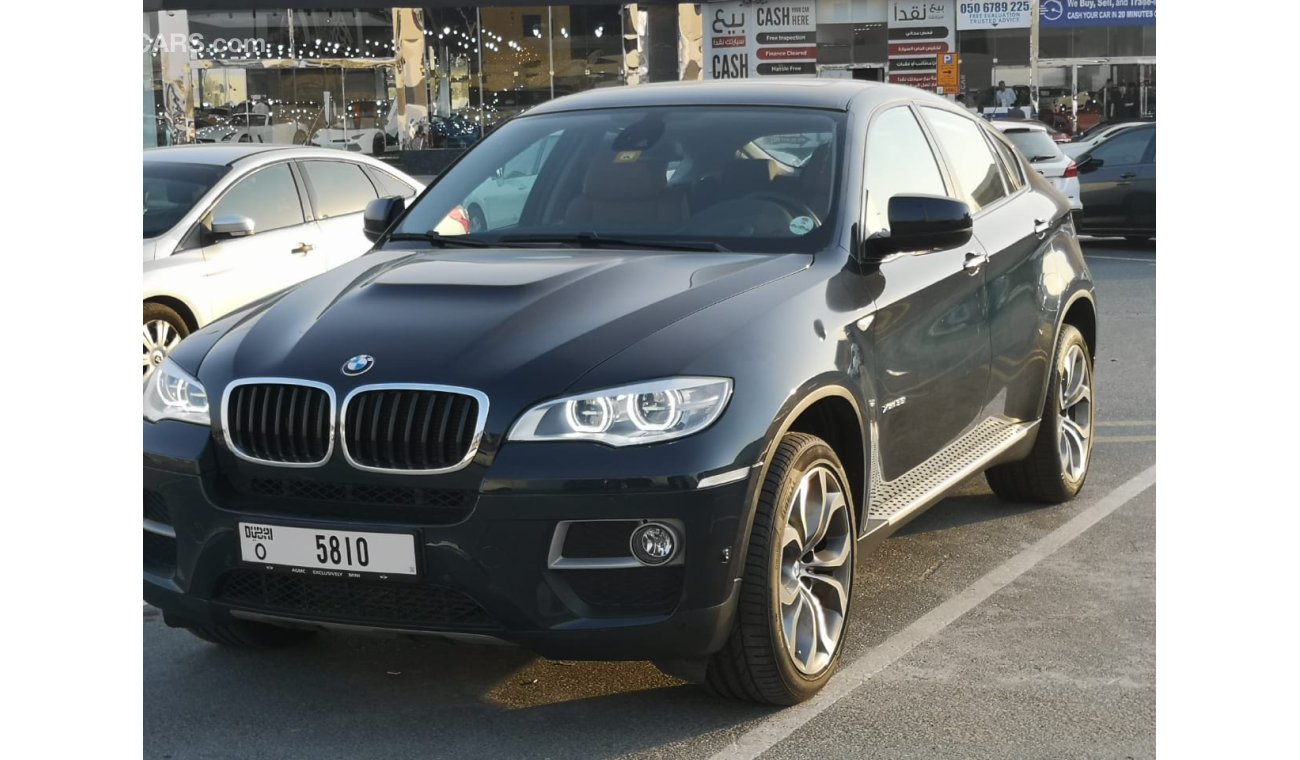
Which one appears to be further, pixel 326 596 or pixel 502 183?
pixel 502 183

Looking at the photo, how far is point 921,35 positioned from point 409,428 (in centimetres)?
3457

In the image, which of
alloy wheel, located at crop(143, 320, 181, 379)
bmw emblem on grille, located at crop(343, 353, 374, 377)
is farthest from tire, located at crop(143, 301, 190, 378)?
bmw emblem on grille, located at crop(343, 353, 374, 377)

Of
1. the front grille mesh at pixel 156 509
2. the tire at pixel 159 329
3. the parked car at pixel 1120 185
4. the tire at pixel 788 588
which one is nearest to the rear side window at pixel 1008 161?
the tire at pixel 788 588

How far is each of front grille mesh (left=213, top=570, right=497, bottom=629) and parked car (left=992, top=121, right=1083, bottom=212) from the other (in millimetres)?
14606

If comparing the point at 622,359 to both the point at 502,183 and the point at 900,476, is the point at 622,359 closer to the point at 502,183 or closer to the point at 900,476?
the point at 900,476

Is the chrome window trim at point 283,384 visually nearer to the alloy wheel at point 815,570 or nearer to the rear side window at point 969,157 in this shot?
the alloy wheel at point 815,570

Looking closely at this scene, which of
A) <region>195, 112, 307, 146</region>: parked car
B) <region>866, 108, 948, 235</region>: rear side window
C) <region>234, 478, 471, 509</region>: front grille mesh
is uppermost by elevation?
<region>195, 112, 307, 146</region>: parked car

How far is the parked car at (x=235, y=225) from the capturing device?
30.2ft

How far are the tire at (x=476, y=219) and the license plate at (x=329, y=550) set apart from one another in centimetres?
164

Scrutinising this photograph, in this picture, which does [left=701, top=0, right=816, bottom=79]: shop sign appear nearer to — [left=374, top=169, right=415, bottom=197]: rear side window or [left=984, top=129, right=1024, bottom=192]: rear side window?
[left=374, top=169, right=415, bottom=197]: rear side window

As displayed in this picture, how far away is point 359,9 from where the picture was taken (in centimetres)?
3472

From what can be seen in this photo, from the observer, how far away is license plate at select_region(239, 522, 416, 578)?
12.3 feet
